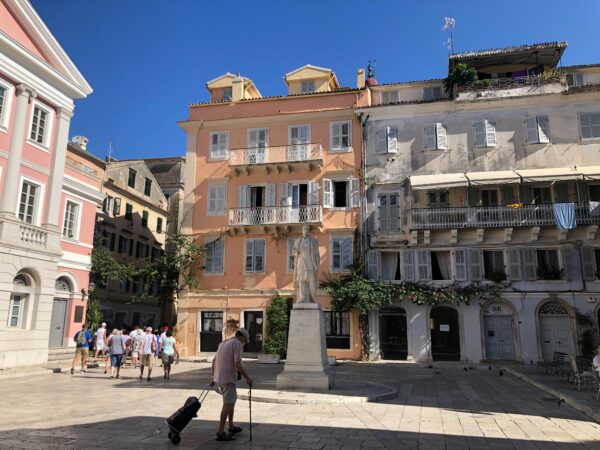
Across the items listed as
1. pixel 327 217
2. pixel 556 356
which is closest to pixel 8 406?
pixel 556 356

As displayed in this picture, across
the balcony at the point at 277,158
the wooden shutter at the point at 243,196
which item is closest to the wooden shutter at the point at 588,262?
the balcony at the point at 277,158

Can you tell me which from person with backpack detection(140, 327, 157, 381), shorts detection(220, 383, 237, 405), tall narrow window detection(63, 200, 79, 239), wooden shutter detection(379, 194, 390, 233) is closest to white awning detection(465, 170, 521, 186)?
wooden shutter detection(379, 194, 390, 233)

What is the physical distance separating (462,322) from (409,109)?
11.5 m

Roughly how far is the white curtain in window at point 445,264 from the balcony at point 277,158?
8019 millimetres

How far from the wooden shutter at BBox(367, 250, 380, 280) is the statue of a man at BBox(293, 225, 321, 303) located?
1227 cm

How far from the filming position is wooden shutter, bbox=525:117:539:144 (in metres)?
24.7

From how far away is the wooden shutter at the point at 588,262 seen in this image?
22812mm

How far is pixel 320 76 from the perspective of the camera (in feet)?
96.6

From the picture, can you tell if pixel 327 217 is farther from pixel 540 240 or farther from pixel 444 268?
pixel 540 240

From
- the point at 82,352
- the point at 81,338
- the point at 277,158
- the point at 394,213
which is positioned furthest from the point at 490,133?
→ the point at 82,352

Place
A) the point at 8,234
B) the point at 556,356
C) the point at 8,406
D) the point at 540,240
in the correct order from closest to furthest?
the point at 8,406 < the point at 556,356 < the point at 8,234 < the point at 540,240

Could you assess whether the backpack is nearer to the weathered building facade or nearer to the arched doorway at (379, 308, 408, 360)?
the weathered building facade

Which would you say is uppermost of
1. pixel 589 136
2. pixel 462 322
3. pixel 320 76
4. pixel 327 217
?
pixel 320 76

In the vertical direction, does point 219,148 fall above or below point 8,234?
above
